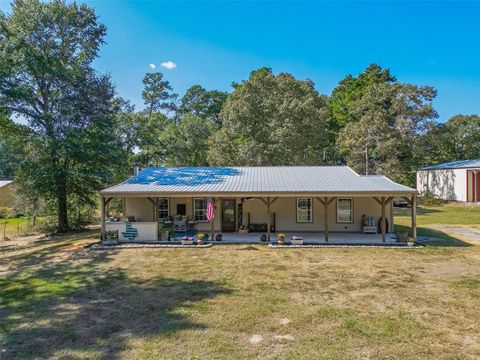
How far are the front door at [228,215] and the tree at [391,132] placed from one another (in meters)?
19.4

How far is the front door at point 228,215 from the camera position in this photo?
1583 cm

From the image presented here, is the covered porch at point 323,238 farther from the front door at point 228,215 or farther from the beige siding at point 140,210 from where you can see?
the beige siding at point 140,210

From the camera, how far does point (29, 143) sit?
17234 millimetres

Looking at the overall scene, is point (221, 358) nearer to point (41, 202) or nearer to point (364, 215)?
point (364, 215)

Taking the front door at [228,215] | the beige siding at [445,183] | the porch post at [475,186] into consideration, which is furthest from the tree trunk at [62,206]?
the porch post at [475,186]

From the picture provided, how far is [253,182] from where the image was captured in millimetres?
15031

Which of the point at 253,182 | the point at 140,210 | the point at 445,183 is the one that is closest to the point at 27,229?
the point at 140,210

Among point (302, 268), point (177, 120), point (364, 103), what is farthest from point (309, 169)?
point (177, 120)

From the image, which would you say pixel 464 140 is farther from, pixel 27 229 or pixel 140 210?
pixel 27 229

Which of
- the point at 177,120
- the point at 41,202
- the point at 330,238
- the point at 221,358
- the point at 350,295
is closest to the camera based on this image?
Answer: the point at 221,358

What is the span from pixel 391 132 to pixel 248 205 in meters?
21.3

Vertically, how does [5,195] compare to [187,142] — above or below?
below

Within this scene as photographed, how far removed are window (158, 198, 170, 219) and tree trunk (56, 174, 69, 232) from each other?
6191 millimetres

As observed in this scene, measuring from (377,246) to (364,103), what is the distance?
25.1m
